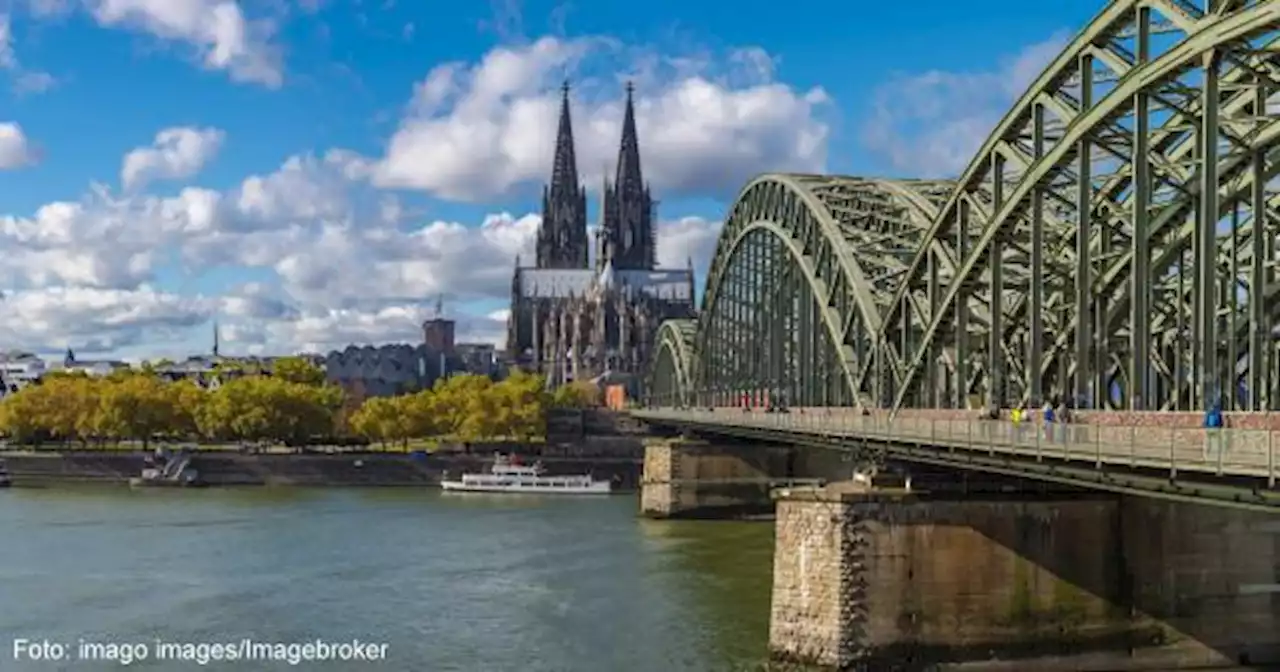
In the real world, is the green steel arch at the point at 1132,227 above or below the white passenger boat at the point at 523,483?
above

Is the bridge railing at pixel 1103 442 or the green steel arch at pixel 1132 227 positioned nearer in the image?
the bridge railing at pixel 1103 442

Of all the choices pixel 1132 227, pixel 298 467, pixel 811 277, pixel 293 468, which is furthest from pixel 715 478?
pixel 1132 227

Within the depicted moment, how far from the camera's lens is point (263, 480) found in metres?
103

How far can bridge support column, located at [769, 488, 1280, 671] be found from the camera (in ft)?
113

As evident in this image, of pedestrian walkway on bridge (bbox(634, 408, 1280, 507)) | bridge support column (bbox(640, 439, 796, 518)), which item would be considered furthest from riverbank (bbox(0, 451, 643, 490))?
pedestrian walkway on bridge (bbox(634, 408, 1280, 507))

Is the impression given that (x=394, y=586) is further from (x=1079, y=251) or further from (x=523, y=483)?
(x=523, y=483)

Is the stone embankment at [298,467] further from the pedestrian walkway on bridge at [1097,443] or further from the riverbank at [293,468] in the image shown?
the pedestrian walkway on bridge at [1097,443]

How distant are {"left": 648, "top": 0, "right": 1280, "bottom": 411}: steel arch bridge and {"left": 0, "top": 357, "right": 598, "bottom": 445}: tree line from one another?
5130 centimetres

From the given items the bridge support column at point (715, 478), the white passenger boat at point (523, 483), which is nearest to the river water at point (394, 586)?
the bridge support column at point (715, 478)

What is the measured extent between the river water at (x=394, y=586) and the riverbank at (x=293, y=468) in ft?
70.3

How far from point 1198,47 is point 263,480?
80381 millimetres

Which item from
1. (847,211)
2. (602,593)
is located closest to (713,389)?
(847,211)

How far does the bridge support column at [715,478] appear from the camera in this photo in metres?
79.6

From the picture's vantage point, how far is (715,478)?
80.4m
